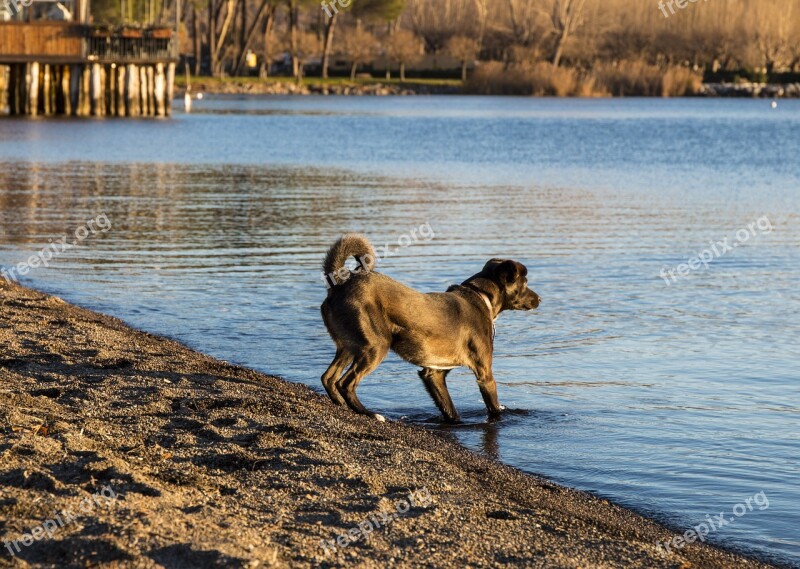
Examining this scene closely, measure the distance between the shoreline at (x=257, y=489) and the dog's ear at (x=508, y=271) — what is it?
1516 mm

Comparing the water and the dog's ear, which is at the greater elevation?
the dog's ear

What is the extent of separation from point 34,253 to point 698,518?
44.7 feet

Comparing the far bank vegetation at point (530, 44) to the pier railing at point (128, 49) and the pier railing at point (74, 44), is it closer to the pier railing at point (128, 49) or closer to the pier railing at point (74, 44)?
the pier railing at point (128, 49)

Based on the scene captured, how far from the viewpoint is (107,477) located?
6.59 m

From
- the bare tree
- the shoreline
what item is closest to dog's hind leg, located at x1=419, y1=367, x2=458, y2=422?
the shoreline

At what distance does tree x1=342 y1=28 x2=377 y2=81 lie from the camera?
412ft

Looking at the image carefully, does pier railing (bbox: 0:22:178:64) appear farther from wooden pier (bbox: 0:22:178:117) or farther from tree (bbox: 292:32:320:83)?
tree (bbox: 292:32:320:83)

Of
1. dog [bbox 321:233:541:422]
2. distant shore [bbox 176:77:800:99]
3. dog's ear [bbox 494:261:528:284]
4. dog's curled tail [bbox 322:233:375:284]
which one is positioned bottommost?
distant shore [bbox 176:77:800:99]

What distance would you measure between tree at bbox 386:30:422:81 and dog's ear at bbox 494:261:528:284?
386 feet

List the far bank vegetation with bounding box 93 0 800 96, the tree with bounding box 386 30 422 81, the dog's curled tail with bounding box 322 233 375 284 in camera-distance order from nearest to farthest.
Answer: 1. the dog's curled tail with bounding box 322 233 375 284
2. the far bank vegetation with bounding box 93 0 800 96
3. the tree with bounding box 386 30 422 81

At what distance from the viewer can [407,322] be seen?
9.31 m

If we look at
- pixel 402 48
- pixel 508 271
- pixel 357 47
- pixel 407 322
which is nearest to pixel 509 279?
pixel 508 271

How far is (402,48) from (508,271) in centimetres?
11943

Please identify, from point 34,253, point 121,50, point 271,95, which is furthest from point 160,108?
point 271,95
